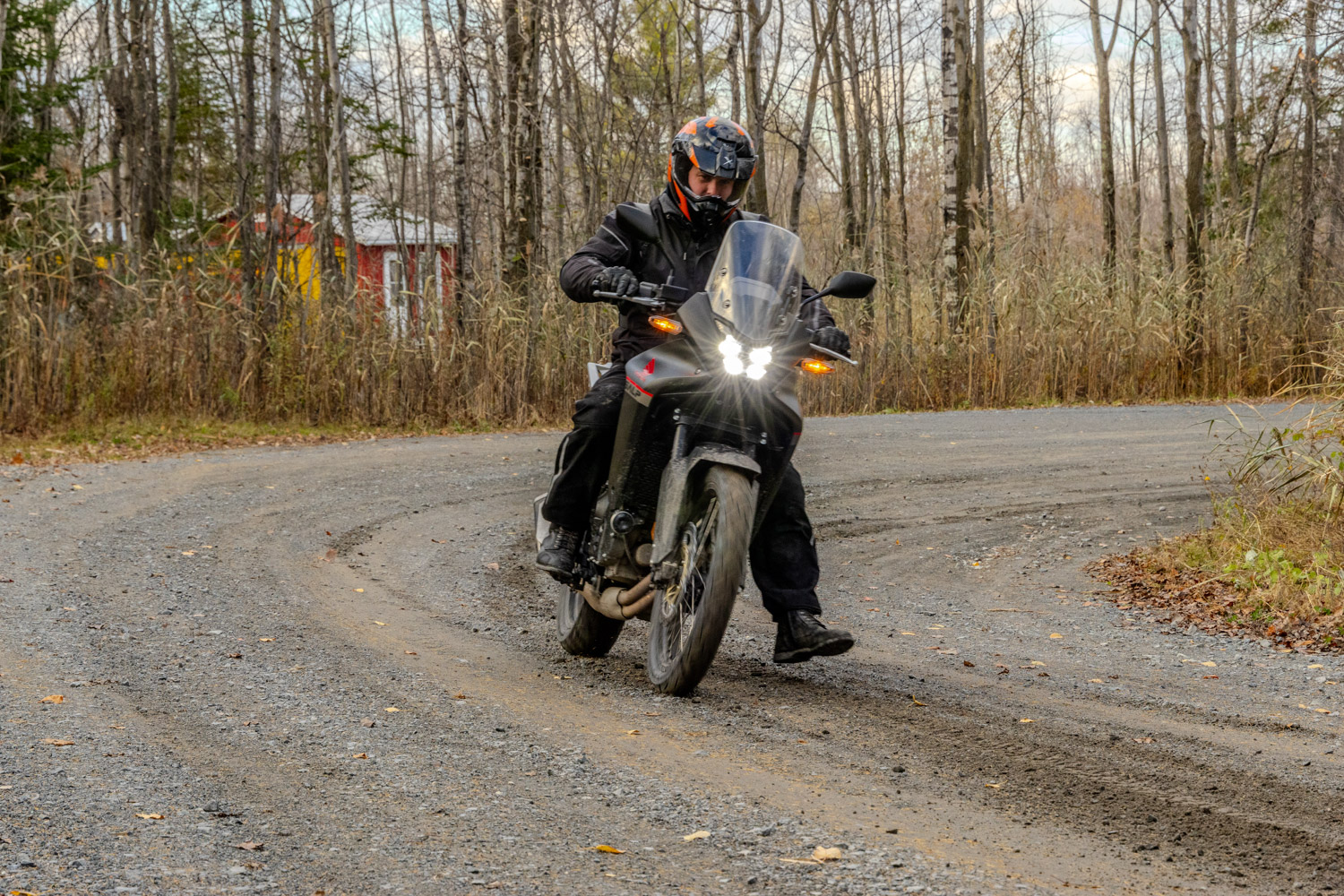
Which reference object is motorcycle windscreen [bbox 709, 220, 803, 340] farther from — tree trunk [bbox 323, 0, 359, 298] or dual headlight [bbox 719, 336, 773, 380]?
tree trunk [bbox 323, 0, 359, 298]

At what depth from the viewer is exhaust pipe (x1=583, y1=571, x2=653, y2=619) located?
521 cm

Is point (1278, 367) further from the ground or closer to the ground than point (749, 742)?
further from the ground

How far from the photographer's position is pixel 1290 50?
32750 millimetres

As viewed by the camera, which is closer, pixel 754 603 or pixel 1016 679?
pixel 1016 679

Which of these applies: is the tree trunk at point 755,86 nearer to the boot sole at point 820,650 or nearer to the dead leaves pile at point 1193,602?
the dead leaves pile at point 1193,602

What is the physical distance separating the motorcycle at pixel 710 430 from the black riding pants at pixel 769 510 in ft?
0.66

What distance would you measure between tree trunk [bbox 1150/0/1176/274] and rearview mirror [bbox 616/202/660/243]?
2547 cm

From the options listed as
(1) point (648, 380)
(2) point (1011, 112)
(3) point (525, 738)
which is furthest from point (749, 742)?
(2) point (1011, 112)

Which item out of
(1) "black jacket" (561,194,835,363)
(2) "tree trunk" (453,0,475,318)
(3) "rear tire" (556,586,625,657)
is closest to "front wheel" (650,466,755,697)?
(3) "rear tire" (556,586,625,657)

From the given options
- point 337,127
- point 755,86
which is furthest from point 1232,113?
point 337,127

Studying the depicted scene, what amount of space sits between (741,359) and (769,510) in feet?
2.73

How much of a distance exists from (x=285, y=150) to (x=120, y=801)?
107ft

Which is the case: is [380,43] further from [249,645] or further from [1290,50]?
[249,645]

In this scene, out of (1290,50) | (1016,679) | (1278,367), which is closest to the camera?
(1016,679)
